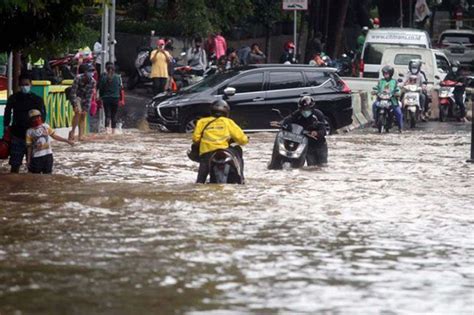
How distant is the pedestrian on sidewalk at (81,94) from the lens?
27703mm

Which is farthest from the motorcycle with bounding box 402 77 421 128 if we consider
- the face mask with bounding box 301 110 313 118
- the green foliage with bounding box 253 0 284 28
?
the green foliage with bounding box 253 0 284 28

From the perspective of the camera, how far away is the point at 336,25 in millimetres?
47125

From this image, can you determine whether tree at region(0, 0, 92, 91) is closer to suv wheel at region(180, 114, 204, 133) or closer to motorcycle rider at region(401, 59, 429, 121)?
suv wheel at region(180, 114, 204, 133)

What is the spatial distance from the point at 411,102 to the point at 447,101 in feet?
11.1

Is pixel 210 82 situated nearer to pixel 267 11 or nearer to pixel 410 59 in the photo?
pixel 410 59

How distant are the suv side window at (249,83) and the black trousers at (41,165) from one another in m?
11.1

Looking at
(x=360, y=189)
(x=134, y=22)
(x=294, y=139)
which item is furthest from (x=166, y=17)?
(x=360, y=189)

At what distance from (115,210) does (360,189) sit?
13.7 ft

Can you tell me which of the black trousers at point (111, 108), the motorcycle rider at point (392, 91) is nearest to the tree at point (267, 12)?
the motorcycle rider at point (392, 91)

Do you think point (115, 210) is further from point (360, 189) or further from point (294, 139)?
point (294, 139)

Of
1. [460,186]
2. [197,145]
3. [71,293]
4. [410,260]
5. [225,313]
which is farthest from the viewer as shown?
[460,186]

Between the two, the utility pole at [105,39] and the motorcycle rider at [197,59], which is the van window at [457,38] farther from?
the utility pole at [105,39]

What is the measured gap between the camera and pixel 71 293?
10438 mm

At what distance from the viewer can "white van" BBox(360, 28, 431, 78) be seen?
40938 millimetres
